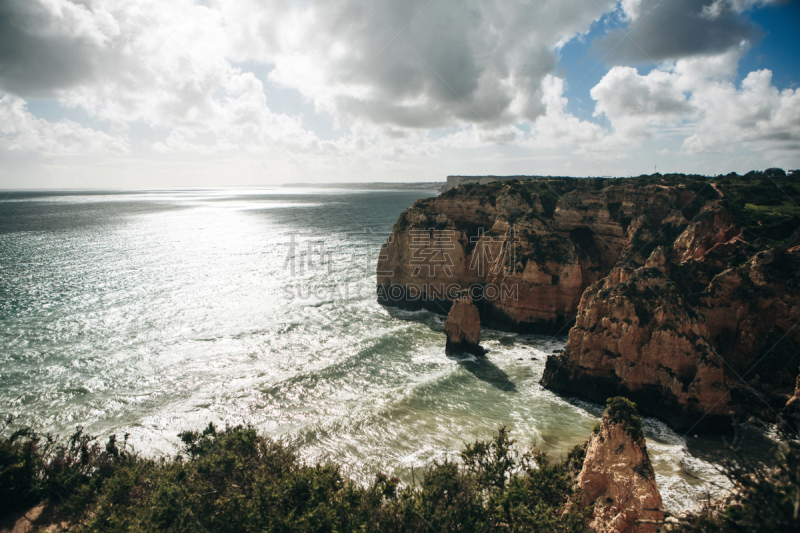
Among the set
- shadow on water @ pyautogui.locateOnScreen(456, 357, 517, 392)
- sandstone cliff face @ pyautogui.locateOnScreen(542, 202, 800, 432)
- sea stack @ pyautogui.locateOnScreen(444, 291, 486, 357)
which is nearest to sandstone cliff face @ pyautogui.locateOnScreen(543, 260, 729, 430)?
sandstone cliff face @ pyautogui.locateOnScreen(542, 202, 800, 432)

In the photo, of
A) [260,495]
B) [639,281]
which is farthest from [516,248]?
[260,495]

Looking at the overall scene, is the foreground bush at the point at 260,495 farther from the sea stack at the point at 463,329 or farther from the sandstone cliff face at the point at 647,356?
the sea stack at the point at 463,329

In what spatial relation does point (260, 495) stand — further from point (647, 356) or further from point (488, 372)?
point (647, 356)

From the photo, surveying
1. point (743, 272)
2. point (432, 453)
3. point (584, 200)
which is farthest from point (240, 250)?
point (743, 272)

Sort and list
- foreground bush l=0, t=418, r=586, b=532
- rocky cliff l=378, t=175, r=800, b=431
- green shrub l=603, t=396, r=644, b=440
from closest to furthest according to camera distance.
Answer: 1. foreground bush l=0, t=418, r=586, b=532
2. green shrub l=603, t=396, r=644, b=440
3. rocky cliff l=378, t=175, r=800, b=431

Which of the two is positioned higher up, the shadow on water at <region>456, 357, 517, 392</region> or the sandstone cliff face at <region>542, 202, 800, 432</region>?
the sandstone cliff face at <region>542, 202, 800, 432</region>

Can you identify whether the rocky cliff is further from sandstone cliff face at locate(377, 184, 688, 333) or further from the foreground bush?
the foreground bush

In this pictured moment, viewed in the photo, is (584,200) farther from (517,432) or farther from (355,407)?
(355,407)
